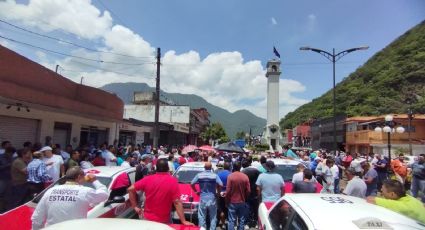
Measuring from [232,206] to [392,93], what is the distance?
81036 millimetres

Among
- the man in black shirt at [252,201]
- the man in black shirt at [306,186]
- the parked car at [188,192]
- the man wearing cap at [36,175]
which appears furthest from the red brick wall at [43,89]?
the man in black shirt at [306,186]

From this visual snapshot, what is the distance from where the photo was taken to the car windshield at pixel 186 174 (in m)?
10.5

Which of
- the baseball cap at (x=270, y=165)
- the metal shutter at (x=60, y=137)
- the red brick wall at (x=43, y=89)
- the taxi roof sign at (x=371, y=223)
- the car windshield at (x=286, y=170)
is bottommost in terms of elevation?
the taxi roof sign at (x=371, y=223)

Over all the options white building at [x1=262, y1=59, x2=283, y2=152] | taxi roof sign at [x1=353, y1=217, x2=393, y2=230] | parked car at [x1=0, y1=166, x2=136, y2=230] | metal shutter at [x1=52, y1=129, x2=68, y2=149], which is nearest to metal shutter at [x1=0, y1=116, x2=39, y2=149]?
metal shutter at [x1=52, y1=129, x2=68, y2=149]

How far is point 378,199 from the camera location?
16.5 ft

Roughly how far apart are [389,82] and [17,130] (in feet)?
266

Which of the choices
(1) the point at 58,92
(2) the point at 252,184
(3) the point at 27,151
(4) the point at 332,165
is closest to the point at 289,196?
(2) the point at 252,184

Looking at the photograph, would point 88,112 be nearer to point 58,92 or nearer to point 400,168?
point 58,92

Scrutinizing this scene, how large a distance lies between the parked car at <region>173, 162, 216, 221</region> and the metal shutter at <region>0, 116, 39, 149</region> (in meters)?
7.65

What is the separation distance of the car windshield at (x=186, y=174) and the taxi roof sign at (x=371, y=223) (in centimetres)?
714

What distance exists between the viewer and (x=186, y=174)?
1073 cm

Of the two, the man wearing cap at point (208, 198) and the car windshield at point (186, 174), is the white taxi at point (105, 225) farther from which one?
the car windshield at point (186, 174)

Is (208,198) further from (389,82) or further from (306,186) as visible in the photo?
(389,82)

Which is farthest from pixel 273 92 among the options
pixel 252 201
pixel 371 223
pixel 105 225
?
pixel 105 225
